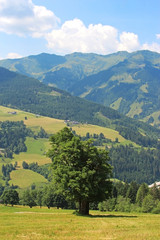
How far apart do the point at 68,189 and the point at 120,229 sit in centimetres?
1897

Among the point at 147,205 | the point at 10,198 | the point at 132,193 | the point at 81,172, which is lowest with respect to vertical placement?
the point at 10,198

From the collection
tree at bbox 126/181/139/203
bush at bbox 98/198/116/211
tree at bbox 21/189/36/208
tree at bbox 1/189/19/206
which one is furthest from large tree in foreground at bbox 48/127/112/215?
tree at bbox 21/189/36/208

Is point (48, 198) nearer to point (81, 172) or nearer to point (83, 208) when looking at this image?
point (83, 208)

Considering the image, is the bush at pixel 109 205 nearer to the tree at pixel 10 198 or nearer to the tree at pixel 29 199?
the tree at pixel 10 198

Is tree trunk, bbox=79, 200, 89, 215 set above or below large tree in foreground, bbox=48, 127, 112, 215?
below

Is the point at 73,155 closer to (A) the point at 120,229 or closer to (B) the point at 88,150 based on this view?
(B) the point at 88,150

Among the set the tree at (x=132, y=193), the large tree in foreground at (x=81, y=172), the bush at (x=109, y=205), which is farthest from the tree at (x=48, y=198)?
the large tree in foreground at (x=81, y=172)

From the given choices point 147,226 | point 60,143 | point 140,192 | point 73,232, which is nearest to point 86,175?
point 60,143

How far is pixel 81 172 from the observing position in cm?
4844

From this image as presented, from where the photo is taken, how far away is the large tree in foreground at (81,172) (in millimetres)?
47969

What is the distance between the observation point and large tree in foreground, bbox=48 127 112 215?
157 ft

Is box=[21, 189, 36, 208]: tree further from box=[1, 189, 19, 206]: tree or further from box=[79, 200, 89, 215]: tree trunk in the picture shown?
box=[79, 200, 89, 215]: tree trunk

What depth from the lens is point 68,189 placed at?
1984 inches

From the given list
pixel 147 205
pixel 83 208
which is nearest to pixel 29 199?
pixel 147 205
